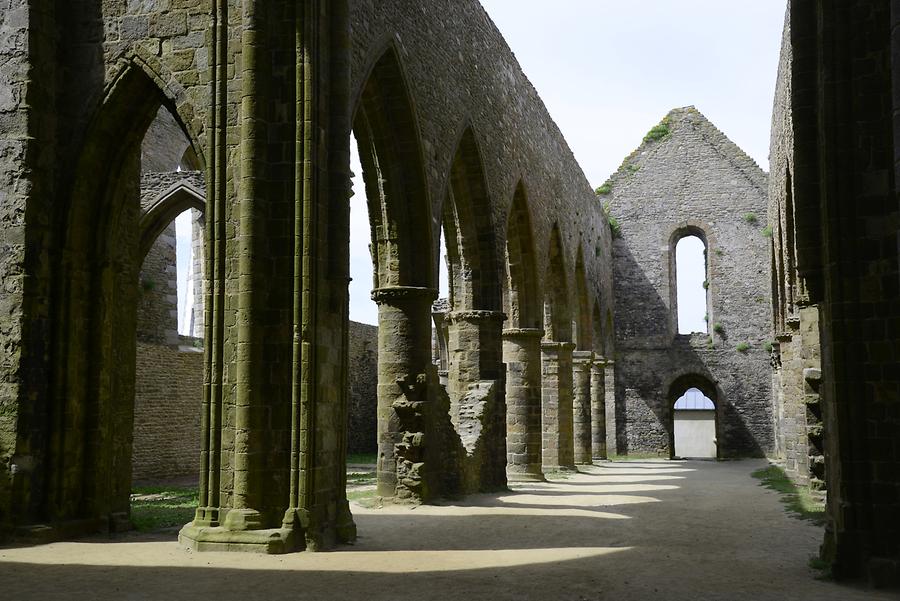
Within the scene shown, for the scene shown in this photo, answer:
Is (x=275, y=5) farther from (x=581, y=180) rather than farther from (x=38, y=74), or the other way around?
(x=581, y=180)

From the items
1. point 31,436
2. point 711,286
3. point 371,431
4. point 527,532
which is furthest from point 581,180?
point 31,436

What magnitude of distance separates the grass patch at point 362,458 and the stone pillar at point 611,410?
7.05 meters

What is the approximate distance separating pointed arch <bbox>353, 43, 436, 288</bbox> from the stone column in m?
2.32

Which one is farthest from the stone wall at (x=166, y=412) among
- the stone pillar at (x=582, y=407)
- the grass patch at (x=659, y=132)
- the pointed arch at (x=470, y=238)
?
the grass patch at (x=659, y=132)

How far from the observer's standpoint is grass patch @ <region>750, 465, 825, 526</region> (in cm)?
1066

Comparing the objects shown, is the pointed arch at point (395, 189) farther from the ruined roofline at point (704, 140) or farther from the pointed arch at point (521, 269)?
the ruined roofline at point (704, 140)

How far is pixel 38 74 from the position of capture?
8.29 meters

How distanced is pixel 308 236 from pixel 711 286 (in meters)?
20.9

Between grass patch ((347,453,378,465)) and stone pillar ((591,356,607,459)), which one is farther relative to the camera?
stone pillar ((591,356,607,459))

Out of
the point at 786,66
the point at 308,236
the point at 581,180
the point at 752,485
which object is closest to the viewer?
the point at 308,236

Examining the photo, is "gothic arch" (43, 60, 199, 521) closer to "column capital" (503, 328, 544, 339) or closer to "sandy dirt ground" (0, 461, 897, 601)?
"sandy dirt ground" (0, 461, 897, 601)

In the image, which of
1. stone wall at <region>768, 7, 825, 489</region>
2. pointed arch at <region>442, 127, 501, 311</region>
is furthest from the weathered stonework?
pointed arch at <region>442, 127, 501, 311</region>

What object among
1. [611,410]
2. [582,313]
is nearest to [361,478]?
[582,313]

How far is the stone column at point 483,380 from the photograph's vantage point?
43.9ft
